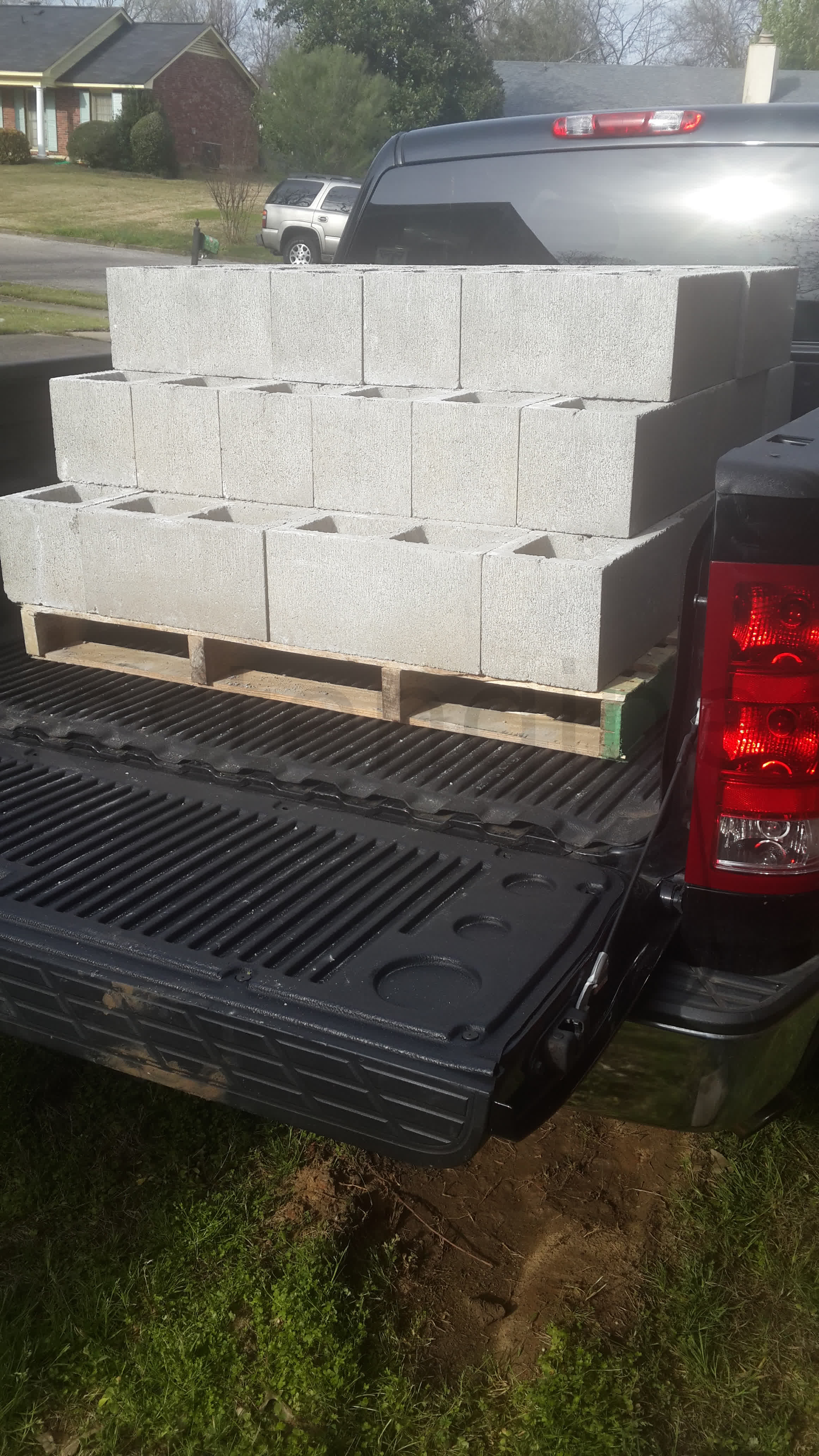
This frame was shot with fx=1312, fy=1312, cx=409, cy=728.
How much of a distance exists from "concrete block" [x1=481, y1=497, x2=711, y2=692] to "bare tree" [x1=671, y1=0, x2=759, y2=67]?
2388 inches

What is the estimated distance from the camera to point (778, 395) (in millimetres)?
Result: 4633

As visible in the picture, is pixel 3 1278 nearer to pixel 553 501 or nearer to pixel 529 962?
pixel 529 962

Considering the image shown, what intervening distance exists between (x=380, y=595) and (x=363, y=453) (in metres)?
0.57

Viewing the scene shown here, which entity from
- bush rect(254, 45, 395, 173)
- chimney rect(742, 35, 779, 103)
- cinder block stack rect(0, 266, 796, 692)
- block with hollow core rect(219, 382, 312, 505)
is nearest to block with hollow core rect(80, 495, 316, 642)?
cinder block stack rect(0, 266, 796, 692)

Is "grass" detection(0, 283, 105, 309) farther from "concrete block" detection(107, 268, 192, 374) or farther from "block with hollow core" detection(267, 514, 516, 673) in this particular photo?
"block with hollow core" detection(267, 514, 516, 673)

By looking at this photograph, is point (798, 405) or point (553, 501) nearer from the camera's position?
point (553, 501)

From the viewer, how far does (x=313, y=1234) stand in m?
2.84

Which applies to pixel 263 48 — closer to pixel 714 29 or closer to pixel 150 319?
pixel 714 29

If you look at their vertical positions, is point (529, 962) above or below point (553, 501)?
below

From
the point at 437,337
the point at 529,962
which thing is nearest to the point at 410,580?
the point at 437,337

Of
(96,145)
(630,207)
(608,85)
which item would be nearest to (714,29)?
(608,85)

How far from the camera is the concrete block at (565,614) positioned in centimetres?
322

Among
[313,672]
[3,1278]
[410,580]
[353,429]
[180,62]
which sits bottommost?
[3,1278]

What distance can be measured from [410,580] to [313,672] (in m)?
0.62
